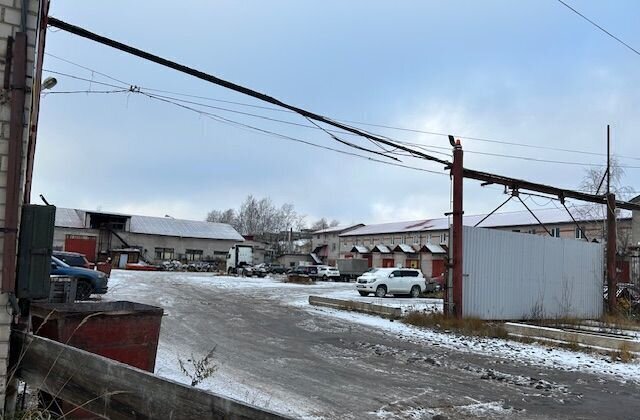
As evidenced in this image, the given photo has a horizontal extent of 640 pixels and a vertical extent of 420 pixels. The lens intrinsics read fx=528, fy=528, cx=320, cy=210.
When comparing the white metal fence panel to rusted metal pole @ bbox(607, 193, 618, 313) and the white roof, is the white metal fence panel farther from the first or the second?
the white roof

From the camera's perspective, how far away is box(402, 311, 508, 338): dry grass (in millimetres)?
14844

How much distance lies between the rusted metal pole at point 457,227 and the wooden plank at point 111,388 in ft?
45.7

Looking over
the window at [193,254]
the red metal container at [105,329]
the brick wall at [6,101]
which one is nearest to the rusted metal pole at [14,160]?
A: the brick wall at [6,101]

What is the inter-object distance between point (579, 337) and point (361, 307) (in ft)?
27.5

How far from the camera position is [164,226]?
79.4 metres

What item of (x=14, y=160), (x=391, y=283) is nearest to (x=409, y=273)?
(x=391, y=283)

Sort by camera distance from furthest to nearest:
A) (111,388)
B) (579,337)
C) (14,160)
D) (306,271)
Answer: (306,271) → (579,337) → (14,160) → (111,388)

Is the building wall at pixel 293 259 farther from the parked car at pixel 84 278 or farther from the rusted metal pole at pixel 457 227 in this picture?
the rusted metal pole at pixel 457 227

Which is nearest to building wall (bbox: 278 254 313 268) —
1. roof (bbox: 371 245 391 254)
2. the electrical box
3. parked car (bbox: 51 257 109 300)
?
roof (bbox: 371 245 391 254)

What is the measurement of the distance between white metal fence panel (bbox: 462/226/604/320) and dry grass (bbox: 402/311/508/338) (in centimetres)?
111

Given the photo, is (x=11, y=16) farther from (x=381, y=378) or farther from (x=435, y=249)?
(x=435, y=249)

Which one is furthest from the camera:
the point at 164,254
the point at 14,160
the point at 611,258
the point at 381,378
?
the point at 164,254

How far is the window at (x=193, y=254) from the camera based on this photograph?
7919 cm

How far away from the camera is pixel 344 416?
20.9 feet
